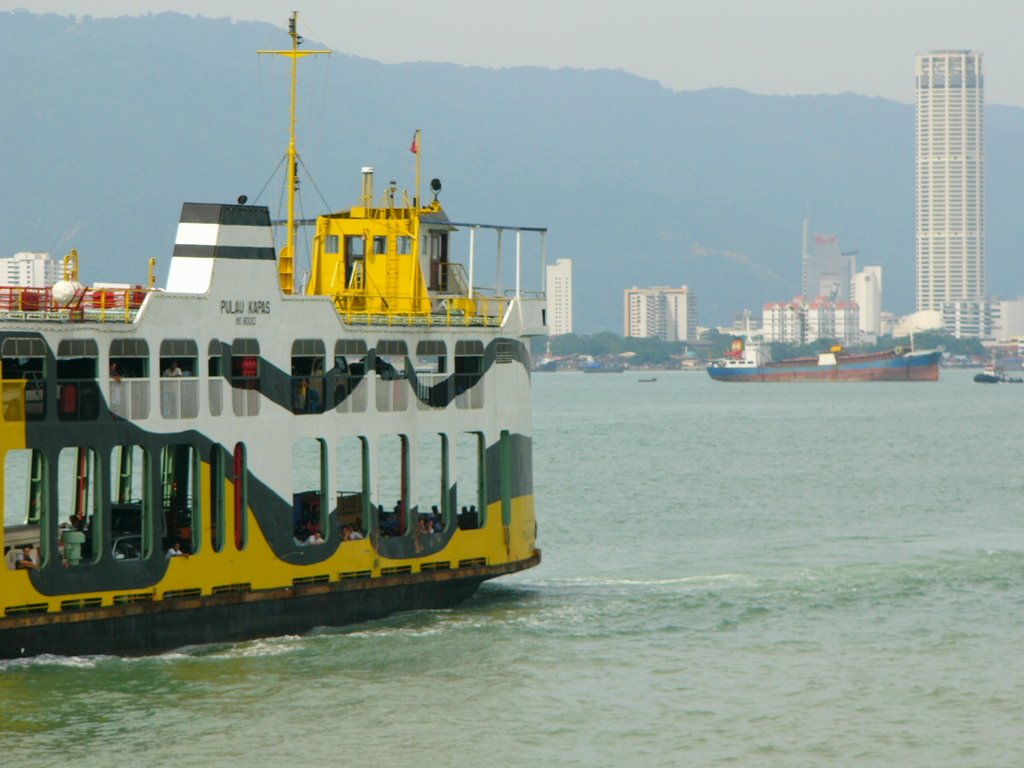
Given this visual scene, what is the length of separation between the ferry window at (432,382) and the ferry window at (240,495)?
3300 millimetres

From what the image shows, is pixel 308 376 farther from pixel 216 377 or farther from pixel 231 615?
pixel 231 615

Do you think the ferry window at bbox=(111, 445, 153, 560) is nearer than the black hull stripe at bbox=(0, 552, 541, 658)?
No

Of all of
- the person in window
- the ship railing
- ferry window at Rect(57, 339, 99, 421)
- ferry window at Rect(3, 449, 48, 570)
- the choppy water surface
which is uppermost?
the ship railing

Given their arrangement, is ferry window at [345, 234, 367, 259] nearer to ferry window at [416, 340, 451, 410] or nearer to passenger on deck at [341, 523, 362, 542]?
ferry window at [416, 340, 451, 410]

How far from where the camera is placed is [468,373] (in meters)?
25.0

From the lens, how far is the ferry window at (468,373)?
24734mm

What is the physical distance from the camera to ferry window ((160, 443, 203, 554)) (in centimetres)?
2122

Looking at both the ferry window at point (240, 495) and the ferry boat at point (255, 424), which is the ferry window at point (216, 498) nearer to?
the ferry boat at point (255, 424)

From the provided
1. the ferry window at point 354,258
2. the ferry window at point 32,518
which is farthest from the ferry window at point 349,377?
the ferry window at point 32,518

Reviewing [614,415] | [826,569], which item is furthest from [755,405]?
[826,569]

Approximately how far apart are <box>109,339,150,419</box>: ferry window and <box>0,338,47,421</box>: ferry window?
90 centimetres

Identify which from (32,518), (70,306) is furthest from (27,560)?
(32,518)

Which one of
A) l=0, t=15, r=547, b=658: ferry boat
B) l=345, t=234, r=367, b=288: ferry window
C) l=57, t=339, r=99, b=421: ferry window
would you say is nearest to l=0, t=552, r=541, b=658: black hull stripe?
l=0, t=15, r=547, b=658: ferry boat

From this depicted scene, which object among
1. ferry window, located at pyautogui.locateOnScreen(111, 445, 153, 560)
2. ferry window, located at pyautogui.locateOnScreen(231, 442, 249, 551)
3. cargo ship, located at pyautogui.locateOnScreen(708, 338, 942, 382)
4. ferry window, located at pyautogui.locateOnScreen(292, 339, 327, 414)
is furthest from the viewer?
cargo ship, located at pyautogui.locateOnScreen(708, 338, 942, 382)
